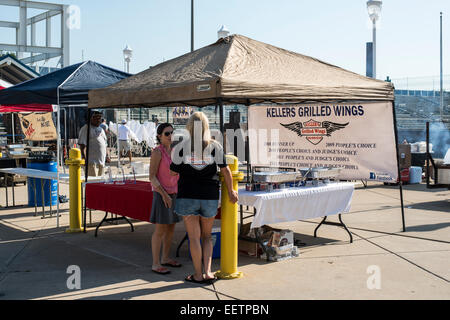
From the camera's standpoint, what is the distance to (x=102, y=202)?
8.52 metres

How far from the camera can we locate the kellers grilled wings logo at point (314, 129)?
28.9ft

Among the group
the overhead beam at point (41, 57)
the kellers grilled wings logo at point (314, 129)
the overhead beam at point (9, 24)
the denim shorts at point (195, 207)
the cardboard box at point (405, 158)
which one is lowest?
the denim shorts at point (195, 207)

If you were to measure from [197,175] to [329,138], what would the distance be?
3.79 meters

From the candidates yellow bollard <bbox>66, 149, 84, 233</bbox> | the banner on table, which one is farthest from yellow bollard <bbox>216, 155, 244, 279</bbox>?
the banner on table

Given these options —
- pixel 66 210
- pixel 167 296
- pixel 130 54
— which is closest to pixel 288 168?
pixel 167 296

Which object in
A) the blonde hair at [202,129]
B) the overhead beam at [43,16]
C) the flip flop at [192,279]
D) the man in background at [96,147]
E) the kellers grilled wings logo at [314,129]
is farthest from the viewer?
the overhead beam at [43,16]

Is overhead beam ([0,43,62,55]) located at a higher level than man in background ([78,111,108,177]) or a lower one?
higher

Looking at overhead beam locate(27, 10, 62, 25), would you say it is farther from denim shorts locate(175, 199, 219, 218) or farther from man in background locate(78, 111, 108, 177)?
denim shorts locate(175, 199, 219, 218)

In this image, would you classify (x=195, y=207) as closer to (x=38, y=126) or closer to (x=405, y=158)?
(x=405, y=158)

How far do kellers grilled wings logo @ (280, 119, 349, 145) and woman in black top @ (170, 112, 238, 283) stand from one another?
136 inches

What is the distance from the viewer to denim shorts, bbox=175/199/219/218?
567 centimetres
